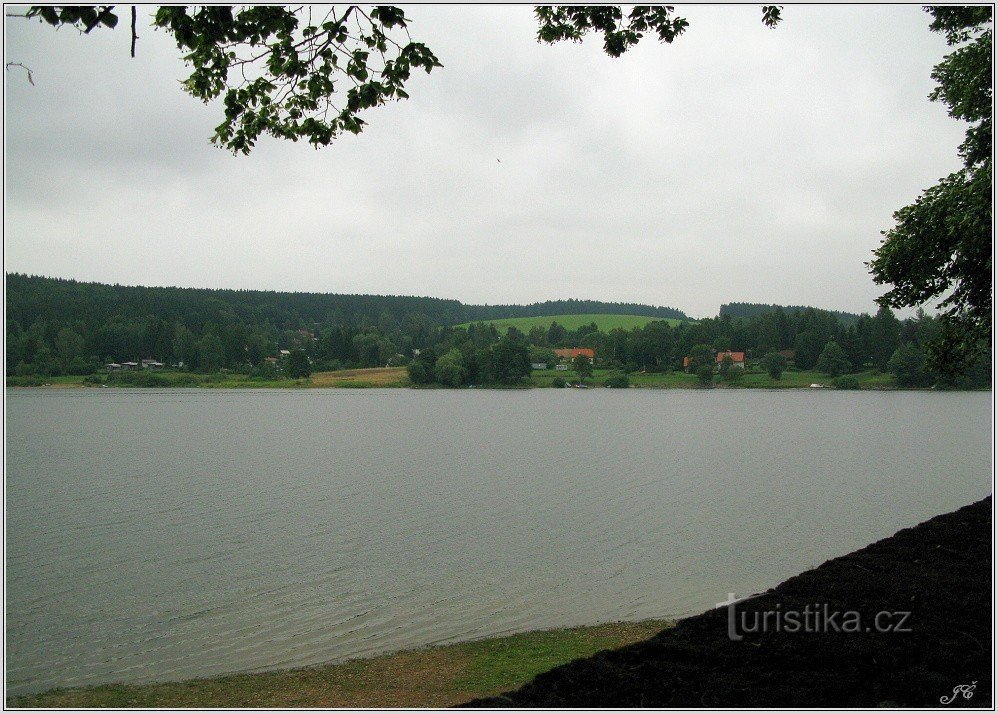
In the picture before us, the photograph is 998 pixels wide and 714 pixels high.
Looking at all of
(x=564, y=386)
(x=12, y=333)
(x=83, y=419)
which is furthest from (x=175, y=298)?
(x=564, y=386)

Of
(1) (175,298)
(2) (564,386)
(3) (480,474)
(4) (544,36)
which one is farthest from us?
(2) (564,386)

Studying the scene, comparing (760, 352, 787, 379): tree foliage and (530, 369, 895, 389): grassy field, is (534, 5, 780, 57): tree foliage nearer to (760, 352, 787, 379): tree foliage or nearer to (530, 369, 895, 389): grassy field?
(530, 369, 895, 389): grassy field

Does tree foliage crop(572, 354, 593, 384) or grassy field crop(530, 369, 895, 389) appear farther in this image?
tree foliage crop(572, 354, 593, 384)

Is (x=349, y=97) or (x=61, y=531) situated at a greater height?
(x=349, y=97)

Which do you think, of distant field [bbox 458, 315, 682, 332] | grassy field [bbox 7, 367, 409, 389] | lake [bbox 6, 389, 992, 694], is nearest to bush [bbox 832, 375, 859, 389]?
distant field [bbox 458, 315, 682, 332]

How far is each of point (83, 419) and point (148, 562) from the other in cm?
5262

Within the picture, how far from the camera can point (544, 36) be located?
784 centimetres

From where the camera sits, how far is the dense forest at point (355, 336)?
79.2 meters

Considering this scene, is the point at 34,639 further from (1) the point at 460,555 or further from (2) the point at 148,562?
(1) the point at 460,555

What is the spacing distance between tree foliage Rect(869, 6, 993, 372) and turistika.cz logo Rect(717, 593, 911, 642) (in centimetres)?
593

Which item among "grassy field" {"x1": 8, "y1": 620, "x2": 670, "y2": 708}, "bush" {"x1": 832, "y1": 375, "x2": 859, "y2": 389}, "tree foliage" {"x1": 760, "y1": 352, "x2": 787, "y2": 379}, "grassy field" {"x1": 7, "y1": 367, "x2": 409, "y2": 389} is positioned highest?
"tree foliage" {"x1": 760, "y1": 352, "x2": 787, "y2": 379}

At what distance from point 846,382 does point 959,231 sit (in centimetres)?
9475

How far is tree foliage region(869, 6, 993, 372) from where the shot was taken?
10545 millimetres

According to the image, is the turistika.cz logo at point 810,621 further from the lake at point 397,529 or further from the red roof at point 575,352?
the red roof at point 575,352
